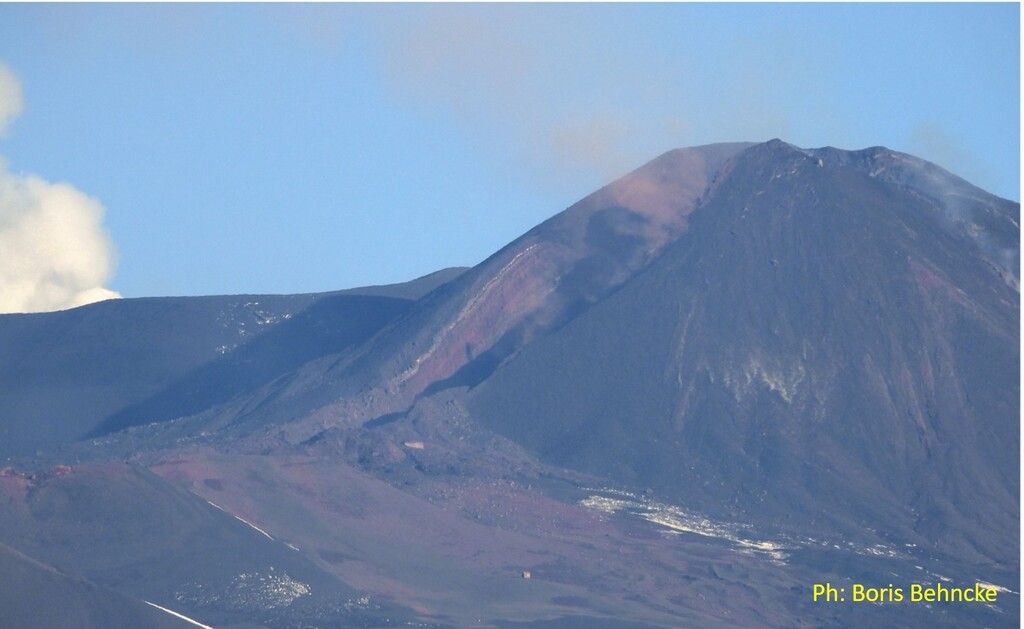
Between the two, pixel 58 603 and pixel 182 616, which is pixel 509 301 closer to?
pixel 182 616

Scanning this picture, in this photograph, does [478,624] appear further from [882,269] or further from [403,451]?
[882,269]

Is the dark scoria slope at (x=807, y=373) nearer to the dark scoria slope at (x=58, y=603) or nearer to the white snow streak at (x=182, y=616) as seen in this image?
the white snow streak at (x=182, y=616)

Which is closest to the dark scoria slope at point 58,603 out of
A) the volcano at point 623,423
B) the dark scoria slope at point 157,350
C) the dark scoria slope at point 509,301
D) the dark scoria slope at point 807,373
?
the volcano at point 623,423

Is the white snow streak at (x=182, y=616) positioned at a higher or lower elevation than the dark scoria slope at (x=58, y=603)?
lower

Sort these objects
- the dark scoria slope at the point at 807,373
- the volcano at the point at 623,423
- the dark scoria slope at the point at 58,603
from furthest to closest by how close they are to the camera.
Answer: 1. the dark scoria slope at the point at 807,373
2. the volcano at the point at 623,423
3. the dark scoria slope at the point at 58,603

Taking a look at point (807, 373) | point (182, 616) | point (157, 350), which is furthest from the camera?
point (157, 350)

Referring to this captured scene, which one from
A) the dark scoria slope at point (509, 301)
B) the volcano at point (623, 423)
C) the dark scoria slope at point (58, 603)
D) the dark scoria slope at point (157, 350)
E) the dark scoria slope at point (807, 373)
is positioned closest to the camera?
the dark scoria slope at point (58, 603)

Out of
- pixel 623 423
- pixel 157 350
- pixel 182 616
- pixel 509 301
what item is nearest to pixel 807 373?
pixel 623 423
